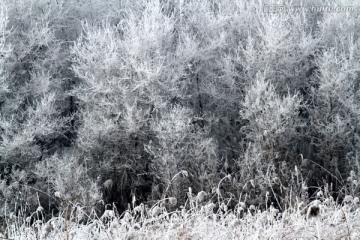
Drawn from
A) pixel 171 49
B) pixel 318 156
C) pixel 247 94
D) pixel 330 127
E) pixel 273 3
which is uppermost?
pixel 273 3

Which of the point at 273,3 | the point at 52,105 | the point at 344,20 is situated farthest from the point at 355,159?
the point at 52,105

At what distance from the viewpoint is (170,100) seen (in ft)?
66.1

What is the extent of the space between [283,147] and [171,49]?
701 centimetres

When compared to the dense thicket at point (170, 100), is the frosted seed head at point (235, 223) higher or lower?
higher

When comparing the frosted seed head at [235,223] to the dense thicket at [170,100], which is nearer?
the frosted seed head at [235,223]

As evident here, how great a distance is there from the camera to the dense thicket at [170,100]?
1766 centimetres

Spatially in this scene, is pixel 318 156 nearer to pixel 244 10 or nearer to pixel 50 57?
pixel 244 10

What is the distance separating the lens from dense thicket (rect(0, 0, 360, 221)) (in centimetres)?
1766

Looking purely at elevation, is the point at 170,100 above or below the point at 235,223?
below

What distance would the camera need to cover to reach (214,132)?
2075 cm

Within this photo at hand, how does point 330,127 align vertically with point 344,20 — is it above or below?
below

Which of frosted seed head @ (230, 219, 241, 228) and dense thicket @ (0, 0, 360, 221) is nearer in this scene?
frosted seed head @ (230, 219, 241, 228)

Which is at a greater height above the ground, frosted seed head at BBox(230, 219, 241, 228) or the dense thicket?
frosted seed head at BBox(230, 219, 241, 228)

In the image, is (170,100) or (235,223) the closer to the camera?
(235,223)
